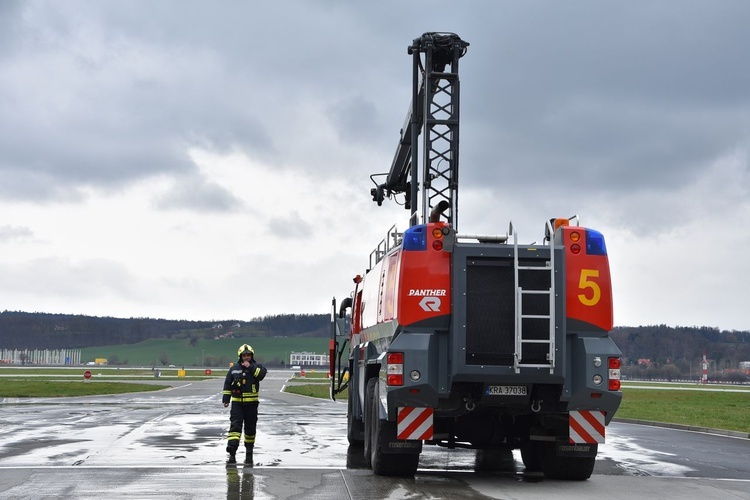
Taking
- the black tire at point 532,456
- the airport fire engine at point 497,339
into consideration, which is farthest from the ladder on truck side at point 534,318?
the black tire at point 532,456

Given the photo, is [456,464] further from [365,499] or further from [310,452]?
[365,499]

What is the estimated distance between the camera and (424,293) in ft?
40.1

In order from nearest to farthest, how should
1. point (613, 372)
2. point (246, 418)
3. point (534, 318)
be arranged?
point (534, 318) < point (613, 372) < point (246, 418)

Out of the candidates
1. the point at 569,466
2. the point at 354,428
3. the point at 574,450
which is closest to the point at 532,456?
the point at 569,466

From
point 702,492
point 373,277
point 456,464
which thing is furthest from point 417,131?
point 702,492

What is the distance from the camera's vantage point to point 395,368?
1219cm

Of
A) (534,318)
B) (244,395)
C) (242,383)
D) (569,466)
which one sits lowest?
(569,466)

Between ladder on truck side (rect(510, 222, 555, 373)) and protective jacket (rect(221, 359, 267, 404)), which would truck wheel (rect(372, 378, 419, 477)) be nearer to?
ladder on truck side (rect(510, 222, 555, 373))

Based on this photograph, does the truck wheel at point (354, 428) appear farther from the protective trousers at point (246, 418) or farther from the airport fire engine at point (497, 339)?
the airport fire engine at point (497, 339)

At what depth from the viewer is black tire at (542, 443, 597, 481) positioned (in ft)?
42.9

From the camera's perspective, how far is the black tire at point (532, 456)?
14.3 metres

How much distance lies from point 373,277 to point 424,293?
320 centimetres

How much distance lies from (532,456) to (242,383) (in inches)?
182

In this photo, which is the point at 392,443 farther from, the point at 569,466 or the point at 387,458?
the point at 569,466
